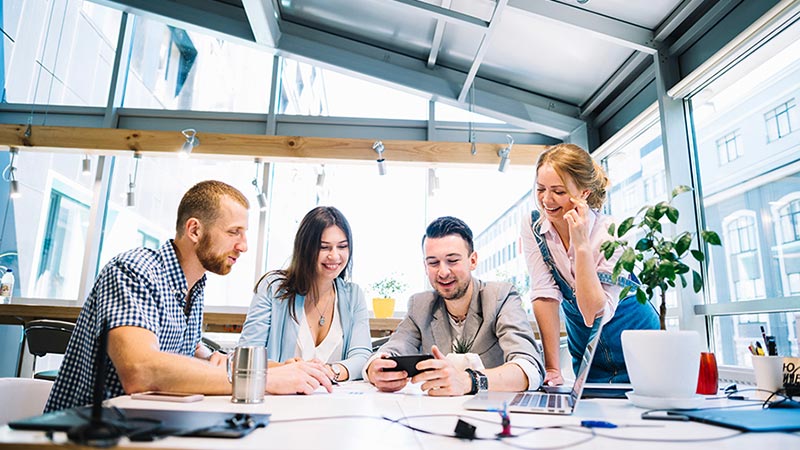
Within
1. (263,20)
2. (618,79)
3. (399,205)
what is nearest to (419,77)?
(399,205)

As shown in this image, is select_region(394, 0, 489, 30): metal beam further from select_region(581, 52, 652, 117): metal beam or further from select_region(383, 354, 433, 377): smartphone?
select_region(383, 354, 433, 377): smartphone

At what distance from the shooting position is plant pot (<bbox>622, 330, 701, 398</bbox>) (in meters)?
1.00

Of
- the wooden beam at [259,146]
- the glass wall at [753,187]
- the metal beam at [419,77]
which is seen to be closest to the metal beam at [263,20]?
the metal beam at [419,77]

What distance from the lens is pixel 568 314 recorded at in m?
1.75

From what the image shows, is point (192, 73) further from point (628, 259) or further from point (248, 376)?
point (628, 259)

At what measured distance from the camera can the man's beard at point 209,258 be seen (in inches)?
57.2

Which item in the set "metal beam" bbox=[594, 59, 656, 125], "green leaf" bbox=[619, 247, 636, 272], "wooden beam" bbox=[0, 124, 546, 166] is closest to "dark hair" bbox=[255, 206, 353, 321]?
"green leaf" bbox=[619, 247, 636, 272]

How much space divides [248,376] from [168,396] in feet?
0.54

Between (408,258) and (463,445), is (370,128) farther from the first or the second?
(463,445)

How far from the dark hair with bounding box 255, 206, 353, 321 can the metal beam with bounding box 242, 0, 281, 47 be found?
1985mm

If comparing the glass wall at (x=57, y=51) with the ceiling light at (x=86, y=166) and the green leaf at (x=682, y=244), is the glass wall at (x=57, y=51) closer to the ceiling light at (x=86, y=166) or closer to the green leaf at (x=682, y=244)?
the ceiling light at (x=86, y=166)

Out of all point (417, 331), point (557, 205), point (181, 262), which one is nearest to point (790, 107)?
point (557, 205)

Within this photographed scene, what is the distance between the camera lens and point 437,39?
3613 mm

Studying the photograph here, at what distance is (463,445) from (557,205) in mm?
1182
